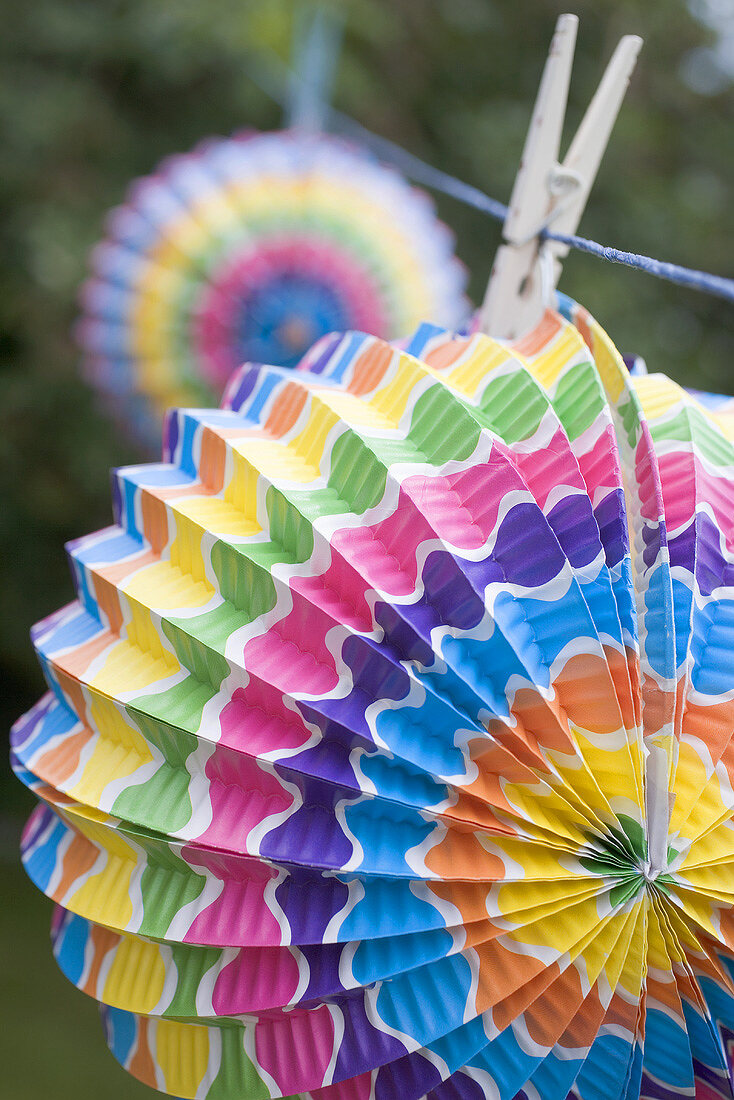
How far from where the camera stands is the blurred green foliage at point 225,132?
2729 mm

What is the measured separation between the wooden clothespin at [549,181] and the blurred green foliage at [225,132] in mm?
1646

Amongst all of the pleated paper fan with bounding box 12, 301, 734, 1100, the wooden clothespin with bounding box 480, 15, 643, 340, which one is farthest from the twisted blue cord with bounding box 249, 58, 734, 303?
the pleated paper fan with bounding box 12, 301, 734, 1100

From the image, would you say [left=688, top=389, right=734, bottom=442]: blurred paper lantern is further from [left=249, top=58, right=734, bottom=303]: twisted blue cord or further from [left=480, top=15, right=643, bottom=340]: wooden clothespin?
[left=480, top=15, right=643, bottom=340]: wooden clothespin

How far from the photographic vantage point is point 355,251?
171cm

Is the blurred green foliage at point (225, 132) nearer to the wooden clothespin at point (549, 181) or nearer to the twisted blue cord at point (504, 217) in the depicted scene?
the twisted blue cord at point (504, 217)

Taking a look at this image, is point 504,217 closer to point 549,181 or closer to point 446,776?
point 549,181

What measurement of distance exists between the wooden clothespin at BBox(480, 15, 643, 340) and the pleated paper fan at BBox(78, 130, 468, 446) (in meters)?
0.56

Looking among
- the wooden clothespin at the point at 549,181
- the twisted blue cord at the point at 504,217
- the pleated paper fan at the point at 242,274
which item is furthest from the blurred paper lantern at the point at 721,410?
the pleated paper fan at the point at 242,274

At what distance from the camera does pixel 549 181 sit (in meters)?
1.11

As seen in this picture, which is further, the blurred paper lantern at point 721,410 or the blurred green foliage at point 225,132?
the blurred green foliage at point 225,132

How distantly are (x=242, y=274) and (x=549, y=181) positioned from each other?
0.69 m

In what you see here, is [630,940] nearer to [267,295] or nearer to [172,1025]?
[172,1025]

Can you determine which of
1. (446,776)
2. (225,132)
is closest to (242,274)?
(446,776)

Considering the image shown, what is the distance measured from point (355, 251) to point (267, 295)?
0.51 feet
